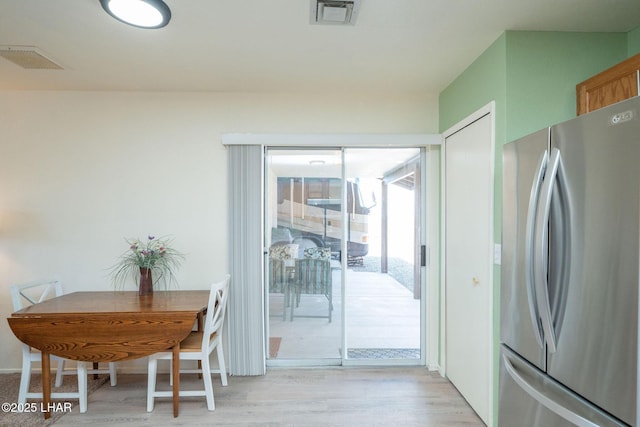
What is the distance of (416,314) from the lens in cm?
296

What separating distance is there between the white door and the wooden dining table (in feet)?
6.26

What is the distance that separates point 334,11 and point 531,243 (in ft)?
4.70

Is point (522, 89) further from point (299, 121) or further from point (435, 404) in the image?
point (435, 404)

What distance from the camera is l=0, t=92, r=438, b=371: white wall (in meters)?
Answer: 2.78

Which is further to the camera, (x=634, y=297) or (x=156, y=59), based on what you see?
(x=156, y=59)

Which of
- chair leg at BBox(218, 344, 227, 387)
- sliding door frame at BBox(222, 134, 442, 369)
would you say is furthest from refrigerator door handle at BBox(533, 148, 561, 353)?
chair leg at BBox(218, 344, 227, 387)

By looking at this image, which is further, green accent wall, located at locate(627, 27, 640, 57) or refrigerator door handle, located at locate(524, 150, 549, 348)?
green accent wall, located at locate(627, 27, 640, 57)

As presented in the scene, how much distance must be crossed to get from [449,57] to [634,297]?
5.89 ft

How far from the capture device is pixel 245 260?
2.77 m

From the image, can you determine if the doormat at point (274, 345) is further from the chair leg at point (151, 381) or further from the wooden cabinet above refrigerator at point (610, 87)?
the wooden cabinet above refrigerator at point (610, 87)

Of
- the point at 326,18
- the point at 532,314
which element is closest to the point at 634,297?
the point at 532,314

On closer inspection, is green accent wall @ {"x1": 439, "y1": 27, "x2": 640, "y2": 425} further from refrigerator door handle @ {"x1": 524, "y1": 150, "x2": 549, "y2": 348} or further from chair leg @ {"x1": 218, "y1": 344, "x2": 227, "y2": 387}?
chair leg @ {"x1": 218, "y1": 344, "x2": 227, "y2": 387}

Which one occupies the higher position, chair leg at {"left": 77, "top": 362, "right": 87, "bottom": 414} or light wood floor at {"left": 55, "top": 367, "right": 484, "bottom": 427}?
chair leg at {"left": 77, "top": 362, "right": 87, "bottom": 414}

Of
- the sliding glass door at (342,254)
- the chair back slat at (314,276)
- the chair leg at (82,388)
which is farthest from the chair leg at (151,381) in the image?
the chair back slat at (314,276)
